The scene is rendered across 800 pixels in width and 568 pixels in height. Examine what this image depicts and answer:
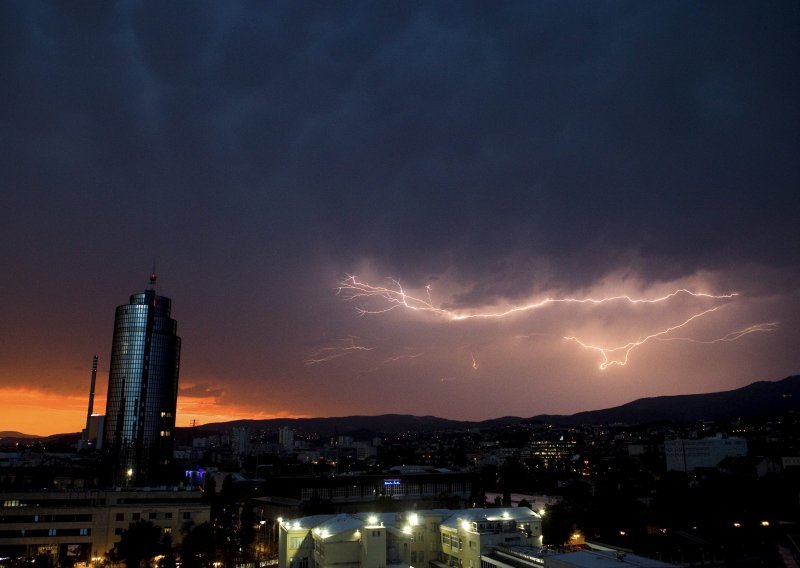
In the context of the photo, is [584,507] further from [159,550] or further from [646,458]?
[646,458]

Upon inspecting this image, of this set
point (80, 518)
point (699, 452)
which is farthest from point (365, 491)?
point (699, 452)

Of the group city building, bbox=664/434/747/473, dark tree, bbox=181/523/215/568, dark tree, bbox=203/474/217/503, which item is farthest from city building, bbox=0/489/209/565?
city building, bbox=664/434/747/473

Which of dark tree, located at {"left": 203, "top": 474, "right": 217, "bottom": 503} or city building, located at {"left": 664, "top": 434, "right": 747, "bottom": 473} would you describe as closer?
dark tree, located at {"left": 203, "top": 474, "right": 217, "bottom": 503}

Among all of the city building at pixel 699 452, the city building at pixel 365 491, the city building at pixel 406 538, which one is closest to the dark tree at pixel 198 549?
the city building at pixel 406 538

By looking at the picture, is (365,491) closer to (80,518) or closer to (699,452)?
(80,518)

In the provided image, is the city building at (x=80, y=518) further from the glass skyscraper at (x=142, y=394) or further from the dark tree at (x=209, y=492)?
the glass skyscraper at (x=142, y=394)

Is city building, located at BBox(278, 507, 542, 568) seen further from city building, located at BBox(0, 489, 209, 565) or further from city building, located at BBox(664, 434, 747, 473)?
city building, located at BBox(664, 434, 747, 473)

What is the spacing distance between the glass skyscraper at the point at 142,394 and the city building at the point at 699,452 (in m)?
82.1

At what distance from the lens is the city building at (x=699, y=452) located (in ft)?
319

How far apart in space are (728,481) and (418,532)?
39723 millimetres

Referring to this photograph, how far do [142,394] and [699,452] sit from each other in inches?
3627

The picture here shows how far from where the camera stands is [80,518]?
1665 inches

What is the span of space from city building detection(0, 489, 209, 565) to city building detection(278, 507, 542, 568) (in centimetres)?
1764

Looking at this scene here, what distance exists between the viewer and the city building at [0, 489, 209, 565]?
41.0 meters
